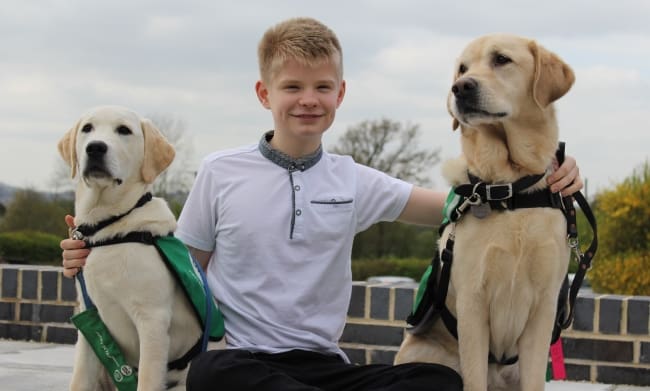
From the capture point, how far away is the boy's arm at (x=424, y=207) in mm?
3225

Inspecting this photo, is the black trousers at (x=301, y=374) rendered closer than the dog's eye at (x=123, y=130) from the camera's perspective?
Yes

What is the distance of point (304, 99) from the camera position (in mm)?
3018

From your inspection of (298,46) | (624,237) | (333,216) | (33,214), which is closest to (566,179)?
(333,216)

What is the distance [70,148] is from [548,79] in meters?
1.74

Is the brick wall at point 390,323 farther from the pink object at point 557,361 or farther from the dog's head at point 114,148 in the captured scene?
the dog's head at point 114,148

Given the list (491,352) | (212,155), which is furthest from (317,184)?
(491,352)

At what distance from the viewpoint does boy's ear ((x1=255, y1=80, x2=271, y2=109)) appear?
10.6 feet

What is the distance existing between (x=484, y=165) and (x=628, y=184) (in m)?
5.21

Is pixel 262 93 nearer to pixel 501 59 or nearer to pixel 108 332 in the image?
pixel 501 59

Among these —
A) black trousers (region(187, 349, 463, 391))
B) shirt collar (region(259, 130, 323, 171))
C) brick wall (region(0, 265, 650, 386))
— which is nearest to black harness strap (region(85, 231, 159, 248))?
black trousers (region(187, 349, 463, 391))

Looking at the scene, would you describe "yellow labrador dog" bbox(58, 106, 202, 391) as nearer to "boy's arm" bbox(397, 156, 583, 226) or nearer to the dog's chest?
the dog's chest

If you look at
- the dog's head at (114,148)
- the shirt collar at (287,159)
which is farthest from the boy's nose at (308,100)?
the dog's head at (114,148)

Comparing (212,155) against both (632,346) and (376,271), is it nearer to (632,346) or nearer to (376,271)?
(632,346)

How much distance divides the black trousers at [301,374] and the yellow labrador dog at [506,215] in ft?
0.49
